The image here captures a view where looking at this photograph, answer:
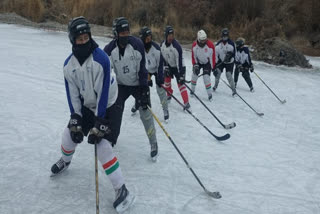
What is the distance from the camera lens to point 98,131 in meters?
2.51

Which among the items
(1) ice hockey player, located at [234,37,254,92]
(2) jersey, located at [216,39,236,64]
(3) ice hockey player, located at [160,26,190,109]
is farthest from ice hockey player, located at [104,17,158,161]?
(1) ice hockey player, located at [234,37,254,92]

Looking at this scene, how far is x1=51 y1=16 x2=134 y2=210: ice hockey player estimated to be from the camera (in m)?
2.48

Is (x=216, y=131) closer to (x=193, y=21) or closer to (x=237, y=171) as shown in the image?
(x=237, y=171)

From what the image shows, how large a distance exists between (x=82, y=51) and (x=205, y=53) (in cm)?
416

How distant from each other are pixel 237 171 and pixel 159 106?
8.89 feet

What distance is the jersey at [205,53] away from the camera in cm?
621

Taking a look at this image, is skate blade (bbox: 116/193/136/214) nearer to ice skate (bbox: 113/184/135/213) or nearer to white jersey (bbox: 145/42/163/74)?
ice skate (bbox: 113/184/135/213)

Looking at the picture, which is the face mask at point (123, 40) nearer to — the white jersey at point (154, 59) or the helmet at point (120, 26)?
the helmet at point (120, 26)

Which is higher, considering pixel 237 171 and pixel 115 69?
pixel 115 69

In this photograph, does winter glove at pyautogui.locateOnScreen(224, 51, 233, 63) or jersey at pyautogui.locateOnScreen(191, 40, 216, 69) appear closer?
jersey at pyautogui.locateOnScreen(191, 40, 216, 69)

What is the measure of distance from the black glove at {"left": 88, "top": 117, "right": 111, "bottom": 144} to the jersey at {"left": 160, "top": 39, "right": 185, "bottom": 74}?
324 centimetres

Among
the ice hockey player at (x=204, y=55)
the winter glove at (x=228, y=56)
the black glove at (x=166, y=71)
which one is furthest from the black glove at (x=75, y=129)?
the winter glove at (x=228, y=56)

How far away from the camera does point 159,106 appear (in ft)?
19.8

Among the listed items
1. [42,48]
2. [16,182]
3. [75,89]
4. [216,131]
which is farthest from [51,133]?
[42,48]
